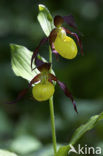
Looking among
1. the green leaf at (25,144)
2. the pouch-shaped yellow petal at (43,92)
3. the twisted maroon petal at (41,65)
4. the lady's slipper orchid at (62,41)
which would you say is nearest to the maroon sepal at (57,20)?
the lady's slipper orchid at (62,41)

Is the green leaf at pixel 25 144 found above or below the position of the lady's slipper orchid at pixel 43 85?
below

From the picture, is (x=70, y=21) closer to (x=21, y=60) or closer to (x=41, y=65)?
(x=41, y=65)

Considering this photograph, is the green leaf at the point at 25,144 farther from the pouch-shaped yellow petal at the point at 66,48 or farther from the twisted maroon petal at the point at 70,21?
the twisted maroon petal at the point at 70,21

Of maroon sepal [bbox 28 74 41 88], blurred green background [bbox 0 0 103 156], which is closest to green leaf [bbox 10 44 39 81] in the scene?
maroon sepal [bbox 28 74 41 88]

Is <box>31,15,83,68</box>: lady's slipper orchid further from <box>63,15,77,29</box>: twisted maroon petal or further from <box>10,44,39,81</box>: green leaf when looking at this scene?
<box>10,44,39,81</box>: green leaf

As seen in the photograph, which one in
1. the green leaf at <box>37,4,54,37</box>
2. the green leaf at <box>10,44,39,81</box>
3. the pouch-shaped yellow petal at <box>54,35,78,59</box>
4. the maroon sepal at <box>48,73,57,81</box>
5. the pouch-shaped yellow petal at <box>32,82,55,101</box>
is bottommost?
→ the pouch-shaped yellow petal at <box>32,82,55,101</box>

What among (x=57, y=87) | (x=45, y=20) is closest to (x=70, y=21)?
(x=45, y=20)

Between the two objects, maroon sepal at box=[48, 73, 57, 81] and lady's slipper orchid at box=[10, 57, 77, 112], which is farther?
maroon sepal at box=[48, 73, 57, 81]
